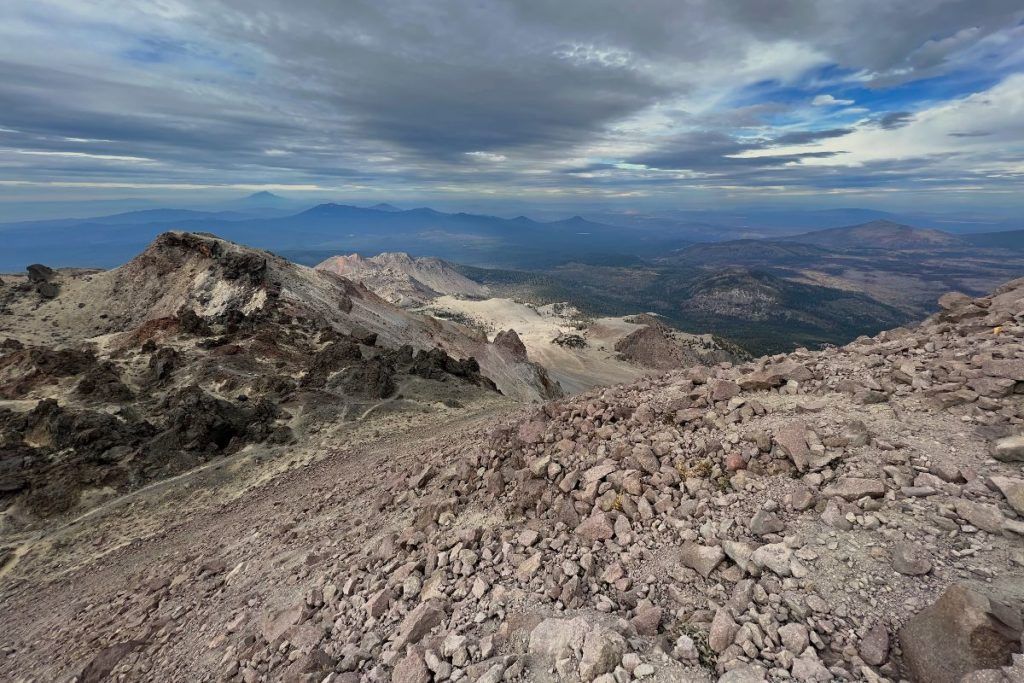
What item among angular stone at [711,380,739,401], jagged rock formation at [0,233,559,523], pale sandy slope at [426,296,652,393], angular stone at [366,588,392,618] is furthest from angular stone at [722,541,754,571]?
pale sandy slope at [426,296,652,393]

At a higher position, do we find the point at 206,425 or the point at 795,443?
the point at 795,443

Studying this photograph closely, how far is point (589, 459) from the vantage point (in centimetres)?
1023

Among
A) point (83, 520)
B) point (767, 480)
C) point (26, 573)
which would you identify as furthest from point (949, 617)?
point (83, 520)

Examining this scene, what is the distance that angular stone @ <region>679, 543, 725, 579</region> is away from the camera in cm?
628

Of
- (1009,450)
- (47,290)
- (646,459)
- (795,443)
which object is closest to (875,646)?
(795,443)

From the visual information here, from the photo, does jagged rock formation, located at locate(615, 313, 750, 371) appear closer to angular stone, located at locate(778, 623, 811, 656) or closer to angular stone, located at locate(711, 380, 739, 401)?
angular stone, located at locate(711, 380, 739, 401)

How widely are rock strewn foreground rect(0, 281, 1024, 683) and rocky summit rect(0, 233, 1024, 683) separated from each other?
0.12ft

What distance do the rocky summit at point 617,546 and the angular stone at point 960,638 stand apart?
0.02 meters

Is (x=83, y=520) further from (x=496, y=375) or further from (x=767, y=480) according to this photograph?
(x=496, y=375)

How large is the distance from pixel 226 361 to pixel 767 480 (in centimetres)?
3827

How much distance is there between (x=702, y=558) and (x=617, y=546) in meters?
1.39

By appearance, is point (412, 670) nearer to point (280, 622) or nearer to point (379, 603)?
point (379, 603)

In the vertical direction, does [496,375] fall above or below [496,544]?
below

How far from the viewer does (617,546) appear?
7383mm
